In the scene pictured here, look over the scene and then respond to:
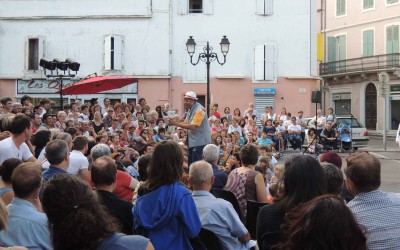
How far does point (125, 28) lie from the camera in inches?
1320

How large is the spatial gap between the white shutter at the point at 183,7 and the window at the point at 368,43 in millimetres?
17770

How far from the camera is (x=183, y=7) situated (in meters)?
33.3

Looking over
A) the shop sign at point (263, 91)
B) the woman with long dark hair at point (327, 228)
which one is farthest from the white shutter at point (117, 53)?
the woman with long dark hair at point (327, 228)

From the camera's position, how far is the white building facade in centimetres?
3312

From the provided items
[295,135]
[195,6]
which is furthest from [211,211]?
[195,6]

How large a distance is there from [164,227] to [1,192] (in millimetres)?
1503

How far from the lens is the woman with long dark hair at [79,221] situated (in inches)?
124

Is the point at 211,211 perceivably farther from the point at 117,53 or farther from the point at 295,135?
the point at 117,53

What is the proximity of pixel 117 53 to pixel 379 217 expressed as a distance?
29.8 meters

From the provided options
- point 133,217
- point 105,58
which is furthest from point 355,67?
point 133,217

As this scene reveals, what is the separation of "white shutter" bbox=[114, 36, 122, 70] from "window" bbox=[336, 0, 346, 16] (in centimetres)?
2161

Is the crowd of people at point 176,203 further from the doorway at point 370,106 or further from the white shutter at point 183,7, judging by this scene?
the doorway at point 370,106

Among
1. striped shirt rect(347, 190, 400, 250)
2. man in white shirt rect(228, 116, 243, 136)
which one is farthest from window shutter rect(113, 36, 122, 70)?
striped shirt rect(347, 190, 400, 250)

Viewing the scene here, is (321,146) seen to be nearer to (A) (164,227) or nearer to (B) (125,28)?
(B) (125,28)
